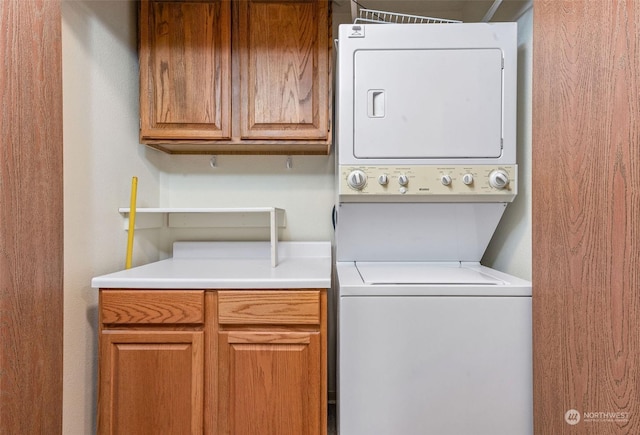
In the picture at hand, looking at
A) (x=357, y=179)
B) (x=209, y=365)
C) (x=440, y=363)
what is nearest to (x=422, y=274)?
(x=440, y=363)

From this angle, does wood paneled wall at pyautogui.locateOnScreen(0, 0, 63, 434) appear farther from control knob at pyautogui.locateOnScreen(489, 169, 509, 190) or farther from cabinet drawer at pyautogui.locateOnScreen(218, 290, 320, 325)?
control knob at pyautogui.locateOnScreen(489, 169, 509, 190)

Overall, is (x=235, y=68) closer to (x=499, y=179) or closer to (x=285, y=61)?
(x=285, y=61)

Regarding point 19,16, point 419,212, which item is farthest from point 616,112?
point 19,16

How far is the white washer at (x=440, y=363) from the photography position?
3.85ft

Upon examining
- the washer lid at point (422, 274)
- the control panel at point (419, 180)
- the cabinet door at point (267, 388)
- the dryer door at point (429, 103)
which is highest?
the dryer door at point (429, 103)

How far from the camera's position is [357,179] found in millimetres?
1393

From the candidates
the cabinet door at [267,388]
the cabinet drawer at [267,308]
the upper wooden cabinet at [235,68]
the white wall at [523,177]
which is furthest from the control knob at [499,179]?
the cabinet door at [267,388]

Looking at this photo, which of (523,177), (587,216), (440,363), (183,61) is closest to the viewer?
(587,216)

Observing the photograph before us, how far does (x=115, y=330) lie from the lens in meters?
1.22

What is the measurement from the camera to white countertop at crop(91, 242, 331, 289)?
123 centimetres

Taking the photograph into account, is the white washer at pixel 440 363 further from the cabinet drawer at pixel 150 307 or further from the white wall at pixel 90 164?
the white wall at pixel 90 164

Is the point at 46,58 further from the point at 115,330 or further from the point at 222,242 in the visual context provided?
the point at 222,242

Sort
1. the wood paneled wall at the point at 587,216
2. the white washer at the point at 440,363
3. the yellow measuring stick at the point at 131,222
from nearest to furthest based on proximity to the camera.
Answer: the wood paneled wall at the point at 587,216 → the white washer at the point at 440,363 → the yellow measuring stick at the point at 131,222

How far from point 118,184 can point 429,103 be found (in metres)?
1.49
